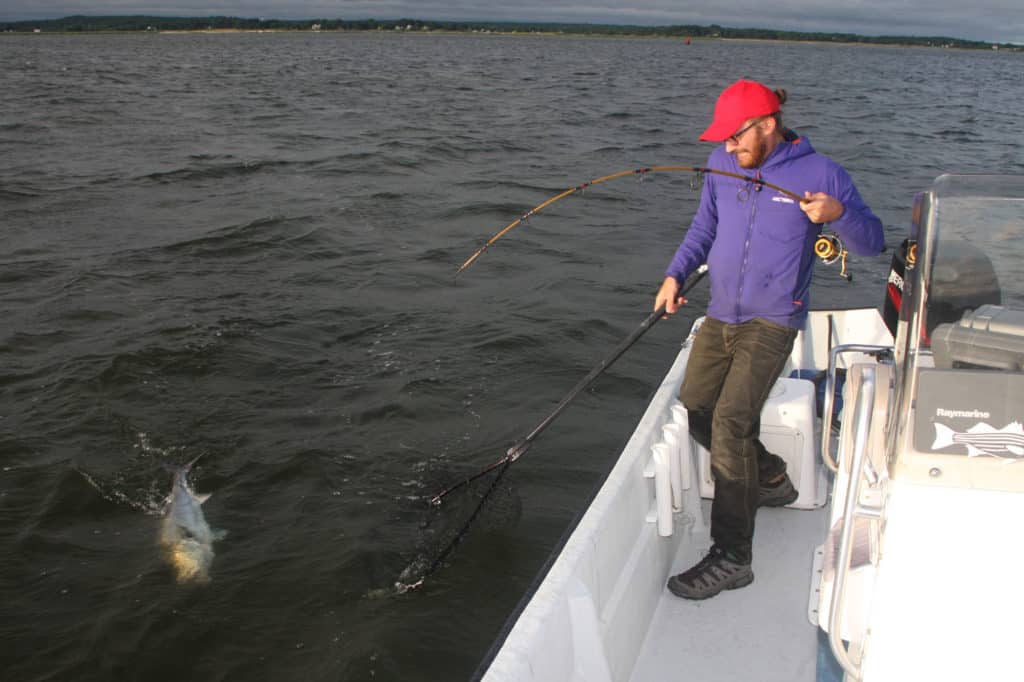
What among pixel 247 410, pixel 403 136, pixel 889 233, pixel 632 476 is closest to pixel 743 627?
pixel 632 476

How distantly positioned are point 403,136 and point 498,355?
14.7 metres

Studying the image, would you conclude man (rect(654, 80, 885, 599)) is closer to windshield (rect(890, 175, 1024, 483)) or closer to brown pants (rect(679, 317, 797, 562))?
brown pants (rect(679, 317, 797, 562))

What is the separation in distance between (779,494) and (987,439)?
226 centimetres

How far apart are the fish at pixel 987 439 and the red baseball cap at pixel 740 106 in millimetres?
1487

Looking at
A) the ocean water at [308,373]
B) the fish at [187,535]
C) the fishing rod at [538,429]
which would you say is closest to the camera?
the fishing rod at [538,429]

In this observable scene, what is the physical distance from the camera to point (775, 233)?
3.34 metres

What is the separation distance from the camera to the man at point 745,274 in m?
3.21

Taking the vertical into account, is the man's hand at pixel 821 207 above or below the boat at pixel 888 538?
above

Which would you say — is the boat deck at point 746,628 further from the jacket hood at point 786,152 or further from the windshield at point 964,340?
the jacket hood at point 786,152

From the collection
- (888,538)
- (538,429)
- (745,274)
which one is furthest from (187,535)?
(888,538)

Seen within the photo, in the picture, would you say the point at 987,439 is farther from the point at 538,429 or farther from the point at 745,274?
the point at 538,429

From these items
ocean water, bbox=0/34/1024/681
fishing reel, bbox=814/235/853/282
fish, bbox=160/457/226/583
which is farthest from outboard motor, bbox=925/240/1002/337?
fish, bbox=160/457/226/583

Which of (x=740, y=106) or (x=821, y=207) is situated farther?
(x=740, y=106)

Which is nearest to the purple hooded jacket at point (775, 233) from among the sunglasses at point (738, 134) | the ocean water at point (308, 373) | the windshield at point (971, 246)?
the sunglasses at point (738, 134)
